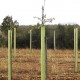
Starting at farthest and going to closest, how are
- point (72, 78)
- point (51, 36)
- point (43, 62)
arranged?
point (51, 36) → point (72, 78) → point (43, 62)

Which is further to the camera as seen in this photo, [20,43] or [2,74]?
[20,43]

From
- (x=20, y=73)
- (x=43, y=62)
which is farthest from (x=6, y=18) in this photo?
(x=43, y=62)

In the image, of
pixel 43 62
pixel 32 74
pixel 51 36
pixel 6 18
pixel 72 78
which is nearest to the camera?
pixel 43 62

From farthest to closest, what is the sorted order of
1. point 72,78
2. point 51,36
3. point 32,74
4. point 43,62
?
point 51,36 → point 32,74 → point 72,78 → point 43,62

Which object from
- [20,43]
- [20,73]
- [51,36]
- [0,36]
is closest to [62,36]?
[51,36]

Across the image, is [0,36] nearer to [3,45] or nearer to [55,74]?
[3,45]

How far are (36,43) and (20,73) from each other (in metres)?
16.9

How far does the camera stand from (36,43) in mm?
27031

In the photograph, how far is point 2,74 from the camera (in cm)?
985

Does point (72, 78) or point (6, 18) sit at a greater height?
point (6, 18)

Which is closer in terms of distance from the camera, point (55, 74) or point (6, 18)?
point (55, 74)

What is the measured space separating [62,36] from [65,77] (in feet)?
58.4

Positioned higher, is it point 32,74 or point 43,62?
point 43,62

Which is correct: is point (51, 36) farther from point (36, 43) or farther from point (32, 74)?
point (32, 74)
